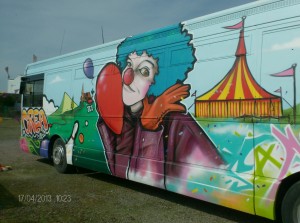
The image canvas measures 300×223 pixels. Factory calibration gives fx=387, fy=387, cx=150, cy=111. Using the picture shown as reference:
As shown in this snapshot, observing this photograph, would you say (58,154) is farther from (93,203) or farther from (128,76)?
(128,76)

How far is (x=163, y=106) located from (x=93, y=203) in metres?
2.12

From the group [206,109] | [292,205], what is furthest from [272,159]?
[206,109]

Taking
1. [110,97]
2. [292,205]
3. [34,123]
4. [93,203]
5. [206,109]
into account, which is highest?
[110,97]

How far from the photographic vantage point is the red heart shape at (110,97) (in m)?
7.55

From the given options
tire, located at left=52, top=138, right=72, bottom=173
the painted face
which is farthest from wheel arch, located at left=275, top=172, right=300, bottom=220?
tire, located at left=52, top=138, right=72, bottom=173

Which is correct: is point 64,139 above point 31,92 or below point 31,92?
below

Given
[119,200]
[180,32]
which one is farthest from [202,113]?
[119,200]

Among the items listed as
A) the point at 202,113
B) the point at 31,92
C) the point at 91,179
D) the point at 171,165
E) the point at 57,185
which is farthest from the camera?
the point at 31,92

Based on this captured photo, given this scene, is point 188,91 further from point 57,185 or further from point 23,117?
point 23,117

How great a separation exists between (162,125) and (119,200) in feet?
5.50

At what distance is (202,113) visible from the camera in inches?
226

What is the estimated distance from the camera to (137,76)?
23.2ft

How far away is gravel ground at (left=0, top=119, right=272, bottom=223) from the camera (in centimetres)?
595

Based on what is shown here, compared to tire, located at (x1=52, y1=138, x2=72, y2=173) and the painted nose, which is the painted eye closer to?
the painted nose
